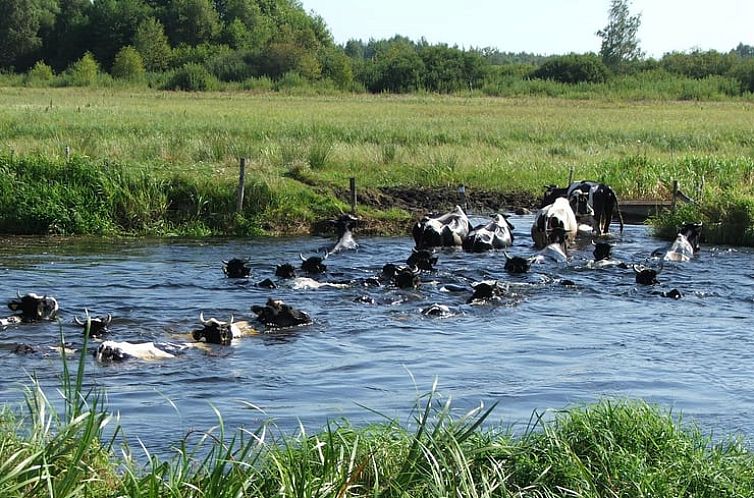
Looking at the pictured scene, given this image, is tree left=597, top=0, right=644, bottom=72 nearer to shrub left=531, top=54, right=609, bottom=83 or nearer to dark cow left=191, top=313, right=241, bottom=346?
shrub left=531, top=54, right=609, bottom=83

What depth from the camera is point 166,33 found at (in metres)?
103

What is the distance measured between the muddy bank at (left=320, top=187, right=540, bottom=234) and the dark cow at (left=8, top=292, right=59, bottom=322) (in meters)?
8.71

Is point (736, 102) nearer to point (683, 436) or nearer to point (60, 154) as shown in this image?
point (60, 154)

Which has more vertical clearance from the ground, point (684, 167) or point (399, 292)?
point (684, 167)

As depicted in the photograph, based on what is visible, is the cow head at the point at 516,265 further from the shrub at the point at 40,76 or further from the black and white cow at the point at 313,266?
the shrub at the point at 40,76

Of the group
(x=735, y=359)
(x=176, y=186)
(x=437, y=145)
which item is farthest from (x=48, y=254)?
Result: (x=437, y=145)

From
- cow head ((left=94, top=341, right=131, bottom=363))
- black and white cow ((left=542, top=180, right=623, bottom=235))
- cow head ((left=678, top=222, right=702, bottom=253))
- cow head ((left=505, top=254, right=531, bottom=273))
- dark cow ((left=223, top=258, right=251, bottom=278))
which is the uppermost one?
black and white cow ((left=542, top=180, right=623, bottom=235))

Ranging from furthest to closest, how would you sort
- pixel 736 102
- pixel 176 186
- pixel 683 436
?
pixel 736 102 → pixel 176 186 → pixel 683 436

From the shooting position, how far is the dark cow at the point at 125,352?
11516mm

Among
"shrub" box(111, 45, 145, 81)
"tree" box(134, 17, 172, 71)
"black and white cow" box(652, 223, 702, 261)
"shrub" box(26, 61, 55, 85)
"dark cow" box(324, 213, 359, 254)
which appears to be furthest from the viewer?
"tree" box(134, 17, 172, 71)

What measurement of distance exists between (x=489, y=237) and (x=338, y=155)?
7568mm

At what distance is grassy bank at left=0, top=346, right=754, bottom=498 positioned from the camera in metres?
5.91

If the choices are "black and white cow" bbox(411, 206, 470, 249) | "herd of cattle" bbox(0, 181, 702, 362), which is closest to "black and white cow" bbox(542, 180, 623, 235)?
"herd of cattle" bbox(0, 181, 702, 362)

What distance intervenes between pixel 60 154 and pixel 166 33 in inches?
3254
